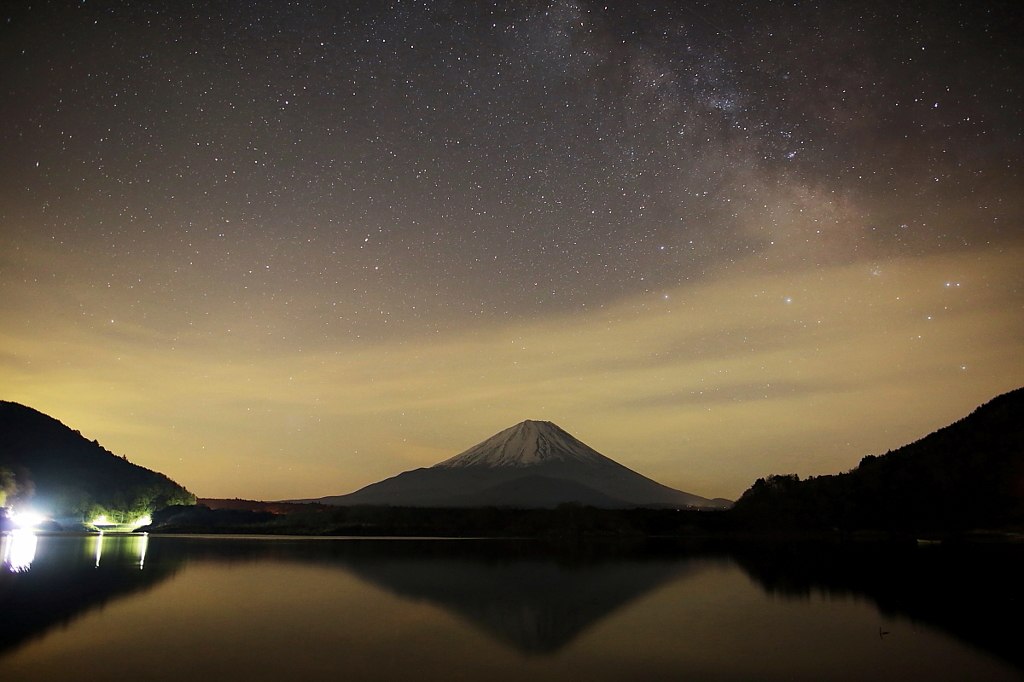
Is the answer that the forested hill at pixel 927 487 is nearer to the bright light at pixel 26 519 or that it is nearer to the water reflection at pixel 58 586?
the water reflection at pixel 58 586

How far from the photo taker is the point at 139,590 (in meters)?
18.4

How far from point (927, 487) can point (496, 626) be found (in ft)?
293

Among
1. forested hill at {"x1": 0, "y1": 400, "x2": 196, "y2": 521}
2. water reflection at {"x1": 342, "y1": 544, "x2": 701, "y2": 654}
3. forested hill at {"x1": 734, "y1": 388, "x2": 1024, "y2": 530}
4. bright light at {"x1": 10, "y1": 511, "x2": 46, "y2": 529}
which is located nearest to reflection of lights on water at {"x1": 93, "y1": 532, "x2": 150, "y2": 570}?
water reflection at {"x1": 342, "y1": 544, "x2": 701, "y2": 654}

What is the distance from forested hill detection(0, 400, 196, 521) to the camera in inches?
4678

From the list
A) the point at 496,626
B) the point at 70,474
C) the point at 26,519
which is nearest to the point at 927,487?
the point at 496,626

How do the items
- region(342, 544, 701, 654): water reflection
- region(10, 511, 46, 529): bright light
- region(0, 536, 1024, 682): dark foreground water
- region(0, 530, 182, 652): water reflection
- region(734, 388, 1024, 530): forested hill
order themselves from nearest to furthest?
region(0, 536, 1024, 682): dark foreground water → region(0, 530, 182, 652): water reflection → region(342, 544, 701, 654): water reflection → region(734, 388, 1024, 530): forested hill → region(10, 511, 46, 529): bright light

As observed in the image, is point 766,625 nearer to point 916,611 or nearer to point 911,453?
point 916,611

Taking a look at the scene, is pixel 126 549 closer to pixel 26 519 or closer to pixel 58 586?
pixel 58 586

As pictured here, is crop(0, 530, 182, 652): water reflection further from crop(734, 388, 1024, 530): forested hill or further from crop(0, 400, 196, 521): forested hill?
crop(0, 400, 196, 521): forested hill

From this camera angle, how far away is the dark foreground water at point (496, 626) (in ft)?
31.8

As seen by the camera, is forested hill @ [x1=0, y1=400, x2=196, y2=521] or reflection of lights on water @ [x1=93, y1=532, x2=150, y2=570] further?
forested hill @ [x1=0, y1=400, x2=196, y2=521]

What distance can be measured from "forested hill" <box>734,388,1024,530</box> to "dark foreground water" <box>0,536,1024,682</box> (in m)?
63.9

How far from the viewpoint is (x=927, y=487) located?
85312 mm

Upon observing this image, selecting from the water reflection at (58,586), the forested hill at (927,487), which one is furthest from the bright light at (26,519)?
the forested hill at (927,487)
